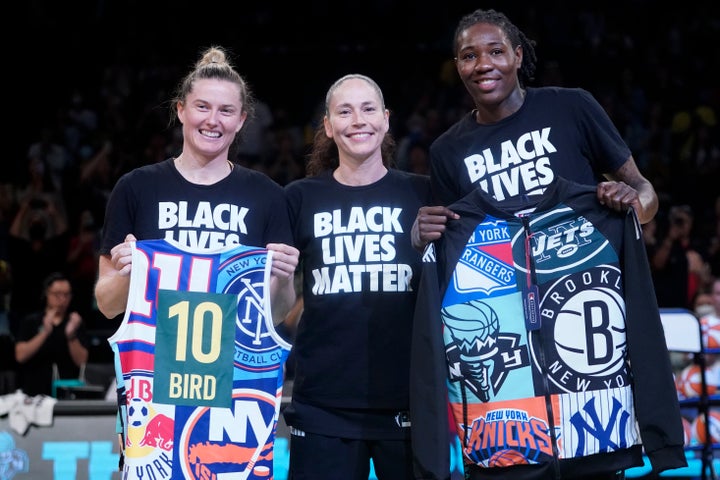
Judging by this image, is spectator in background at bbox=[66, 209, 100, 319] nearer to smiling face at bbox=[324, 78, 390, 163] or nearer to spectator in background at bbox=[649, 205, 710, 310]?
spectator in background at bbox=[649, 205, 710, 310]

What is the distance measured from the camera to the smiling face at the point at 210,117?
3.40 m

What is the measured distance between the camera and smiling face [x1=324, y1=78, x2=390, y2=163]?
361 cm

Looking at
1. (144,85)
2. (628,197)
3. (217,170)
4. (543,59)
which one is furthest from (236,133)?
(543,59)

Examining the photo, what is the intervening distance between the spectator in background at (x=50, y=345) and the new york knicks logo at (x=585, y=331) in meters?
4.60

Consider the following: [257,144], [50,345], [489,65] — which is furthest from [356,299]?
[257,144]

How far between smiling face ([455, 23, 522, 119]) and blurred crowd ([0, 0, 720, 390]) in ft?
17.0

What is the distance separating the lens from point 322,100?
11.3 meters

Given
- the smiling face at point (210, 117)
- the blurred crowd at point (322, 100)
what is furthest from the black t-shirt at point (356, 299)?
the blurred crowd at point (322, 100)

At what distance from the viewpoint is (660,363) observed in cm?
309

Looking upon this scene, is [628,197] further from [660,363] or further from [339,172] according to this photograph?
[339,172]

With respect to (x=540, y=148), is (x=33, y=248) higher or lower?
higher

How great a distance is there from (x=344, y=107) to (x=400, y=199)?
0.40 m

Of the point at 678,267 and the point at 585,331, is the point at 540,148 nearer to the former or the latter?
the point at 585,331

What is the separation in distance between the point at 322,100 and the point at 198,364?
8.32 metres
